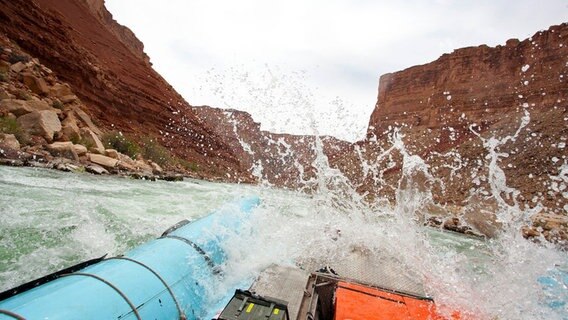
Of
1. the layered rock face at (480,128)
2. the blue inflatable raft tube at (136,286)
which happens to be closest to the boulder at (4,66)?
→ the blue inflatable raft tube at (136,286)

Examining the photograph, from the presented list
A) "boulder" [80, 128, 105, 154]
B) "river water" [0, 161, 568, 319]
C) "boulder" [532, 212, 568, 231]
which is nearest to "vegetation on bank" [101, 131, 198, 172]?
"boulder" [80, 128, 105, 154]

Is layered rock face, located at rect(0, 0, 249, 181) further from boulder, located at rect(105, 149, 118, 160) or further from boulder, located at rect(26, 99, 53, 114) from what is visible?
boulder, located at rect(105, 149, 118, 160)

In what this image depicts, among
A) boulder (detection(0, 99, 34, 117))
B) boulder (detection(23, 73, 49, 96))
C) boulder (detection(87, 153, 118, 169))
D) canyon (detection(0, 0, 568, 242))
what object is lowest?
boulder (detection(87, 153, 118, 169))

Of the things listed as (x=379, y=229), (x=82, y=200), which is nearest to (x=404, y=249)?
(x=379, y=229)

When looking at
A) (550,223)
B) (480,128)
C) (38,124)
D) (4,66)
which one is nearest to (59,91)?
(4,66)

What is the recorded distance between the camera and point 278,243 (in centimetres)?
477

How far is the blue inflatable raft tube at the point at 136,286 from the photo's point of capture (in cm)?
180

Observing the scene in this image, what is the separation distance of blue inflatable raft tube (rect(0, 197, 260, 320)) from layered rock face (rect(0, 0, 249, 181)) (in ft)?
87.6

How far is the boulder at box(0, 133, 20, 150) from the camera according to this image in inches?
391

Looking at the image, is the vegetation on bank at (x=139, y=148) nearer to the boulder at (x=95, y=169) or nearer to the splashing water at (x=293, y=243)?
the boulder at (x=95, y=169)

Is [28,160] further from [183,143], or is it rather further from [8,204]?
[183,143]

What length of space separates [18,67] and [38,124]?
705 centimetres

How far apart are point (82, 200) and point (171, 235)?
4.61 metres

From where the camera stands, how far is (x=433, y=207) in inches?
1239
